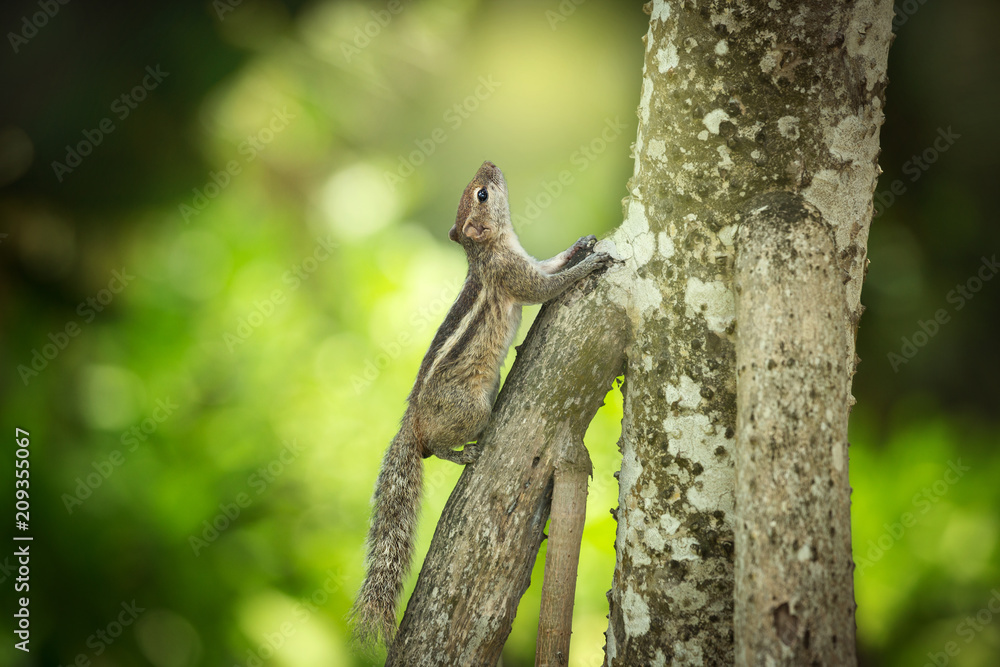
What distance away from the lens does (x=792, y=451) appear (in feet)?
3.25

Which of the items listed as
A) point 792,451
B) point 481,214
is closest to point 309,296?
point 481,214

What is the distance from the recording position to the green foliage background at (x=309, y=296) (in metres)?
2.84

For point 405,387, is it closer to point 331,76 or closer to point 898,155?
point 331,76

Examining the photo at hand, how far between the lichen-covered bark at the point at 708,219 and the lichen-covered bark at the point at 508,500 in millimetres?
117

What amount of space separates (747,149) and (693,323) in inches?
13.6

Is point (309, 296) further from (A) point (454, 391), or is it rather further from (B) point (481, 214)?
(A) point (454, 391)

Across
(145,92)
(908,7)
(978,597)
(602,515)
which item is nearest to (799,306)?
(602,515)

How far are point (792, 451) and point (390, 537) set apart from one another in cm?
112

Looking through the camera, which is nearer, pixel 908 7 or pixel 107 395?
pixel 908 7

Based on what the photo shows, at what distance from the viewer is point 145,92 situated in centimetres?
340

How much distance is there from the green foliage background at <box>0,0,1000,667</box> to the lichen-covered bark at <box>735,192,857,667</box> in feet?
5.88

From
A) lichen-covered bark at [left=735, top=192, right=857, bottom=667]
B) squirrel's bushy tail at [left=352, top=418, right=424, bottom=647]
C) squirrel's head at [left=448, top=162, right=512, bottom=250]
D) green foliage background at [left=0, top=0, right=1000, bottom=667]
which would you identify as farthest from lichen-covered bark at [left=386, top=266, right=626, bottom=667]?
green foliage background at [left=0, top=0, right=1000, bottom=667]

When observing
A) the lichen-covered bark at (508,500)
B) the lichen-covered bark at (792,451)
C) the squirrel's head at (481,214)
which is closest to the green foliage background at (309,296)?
the squirrel's head at (481,214)

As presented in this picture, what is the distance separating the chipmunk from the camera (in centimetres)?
170
